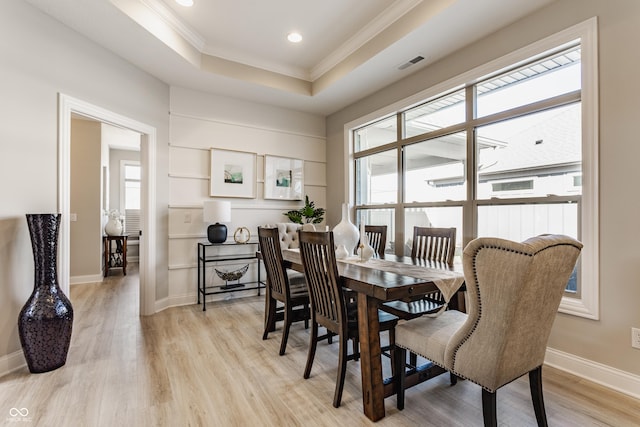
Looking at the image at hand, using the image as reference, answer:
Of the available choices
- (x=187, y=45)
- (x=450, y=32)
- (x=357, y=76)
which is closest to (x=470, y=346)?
(x=450, y=32)

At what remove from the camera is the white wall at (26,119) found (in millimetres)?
2213

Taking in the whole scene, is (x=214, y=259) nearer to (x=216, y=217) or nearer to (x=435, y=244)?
(x=216, y=217)

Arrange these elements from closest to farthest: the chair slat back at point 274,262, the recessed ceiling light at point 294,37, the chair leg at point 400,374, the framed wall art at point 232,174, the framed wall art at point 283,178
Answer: the chair leg at point 400,374 < the chair slat back at point 274,262 < the recessed ceiling light at point 294,37 < the framed wall art at point 232,174 < the framed wall art at point 283,178

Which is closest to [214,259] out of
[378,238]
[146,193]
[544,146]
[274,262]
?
[146,193]

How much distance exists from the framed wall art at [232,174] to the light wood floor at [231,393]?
200cm

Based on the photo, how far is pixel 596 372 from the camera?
2104 millimetres

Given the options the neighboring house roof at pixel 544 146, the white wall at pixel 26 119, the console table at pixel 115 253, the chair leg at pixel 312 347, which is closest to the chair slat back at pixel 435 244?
the neighboring house roof at pixel 544 146

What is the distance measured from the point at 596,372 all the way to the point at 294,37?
3875 millimetres

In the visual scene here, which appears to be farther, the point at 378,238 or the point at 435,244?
the point at 378,238

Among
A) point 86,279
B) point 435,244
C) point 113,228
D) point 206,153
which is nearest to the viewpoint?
point 435,244

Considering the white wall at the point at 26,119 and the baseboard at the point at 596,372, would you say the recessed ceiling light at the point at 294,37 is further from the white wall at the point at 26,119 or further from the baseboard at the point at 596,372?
the baseboard at the point at 596,372

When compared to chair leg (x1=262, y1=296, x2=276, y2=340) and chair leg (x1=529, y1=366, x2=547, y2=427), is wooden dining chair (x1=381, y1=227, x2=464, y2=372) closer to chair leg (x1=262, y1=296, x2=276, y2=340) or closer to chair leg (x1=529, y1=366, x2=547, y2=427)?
chair leg (x1=529, y1=366, x2=547, y2=427)

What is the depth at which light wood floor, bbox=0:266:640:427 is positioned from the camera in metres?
1.71

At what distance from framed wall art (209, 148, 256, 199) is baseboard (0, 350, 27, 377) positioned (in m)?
2.40
